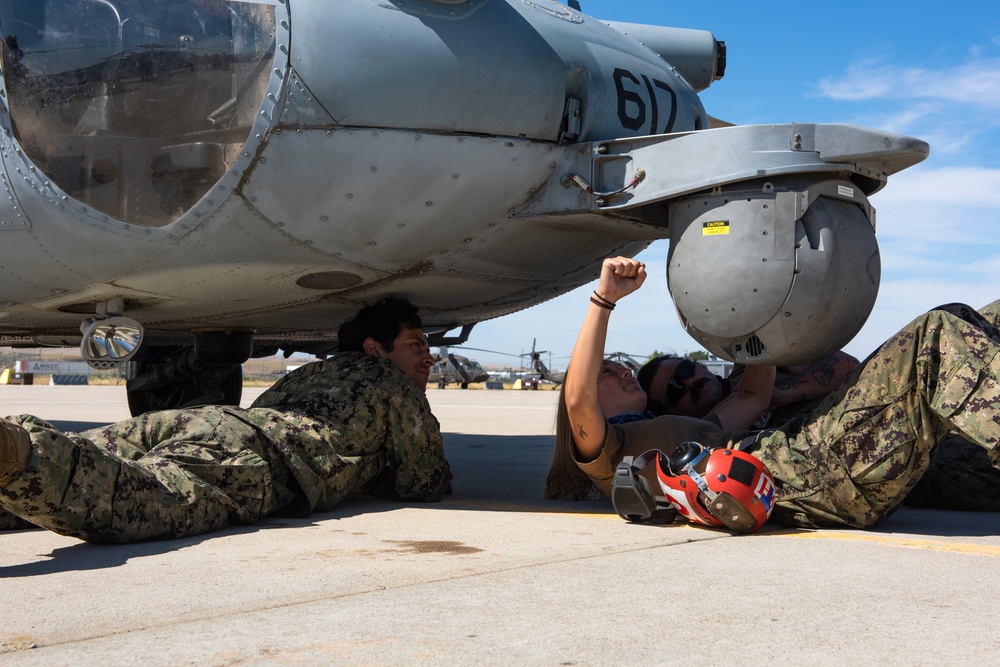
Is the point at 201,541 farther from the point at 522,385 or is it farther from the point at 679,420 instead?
the point at 522,385

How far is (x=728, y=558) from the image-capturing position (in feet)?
9.69

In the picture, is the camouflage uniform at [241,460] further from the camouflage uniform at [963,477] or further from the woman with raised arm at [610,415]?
the camouflage uniform at [963,477]

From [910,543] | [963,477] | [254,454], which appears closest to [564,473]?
[254,454]

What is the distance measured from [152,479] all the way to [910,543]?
2543 millimetres

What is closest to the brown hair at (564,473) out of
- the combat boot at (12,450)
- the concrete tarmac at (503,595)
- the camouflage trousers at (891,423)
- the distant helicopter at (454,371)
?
the concrete tarmac at (503,595)

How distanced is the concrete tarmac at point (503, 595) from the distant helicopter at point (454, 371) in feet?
124

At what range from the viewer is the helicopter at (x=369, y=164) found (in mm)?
3797

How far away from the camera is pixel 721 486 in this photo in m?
3.35

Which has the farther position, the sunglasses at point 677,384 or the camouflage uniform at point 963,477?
the sunglasses at point 677,384

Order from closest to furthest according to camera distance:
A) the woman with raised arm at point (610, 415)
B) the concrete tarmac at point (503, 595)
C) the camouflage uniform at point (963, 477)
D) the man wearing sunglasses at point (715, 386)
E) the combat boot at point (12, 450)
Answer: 1. the concrete tarmac at point (503, 595)
2. the combat boot at point (12, 450)
3. the woman with raised arm at point (610, 415)
4. the camouflage uniform at point (963, 477)
5. the man wearing sunglasses at point (715, 386)

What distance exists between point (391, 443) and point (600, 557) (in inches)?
57.7

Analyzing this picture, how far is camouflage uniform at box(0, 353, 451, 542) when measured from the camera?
116 inches

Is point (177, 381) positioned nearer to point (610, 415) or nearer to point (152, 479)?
point (610, 415)

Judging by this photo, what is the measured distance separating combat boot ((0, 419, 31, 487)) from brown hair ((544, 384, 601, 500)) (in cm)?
202
